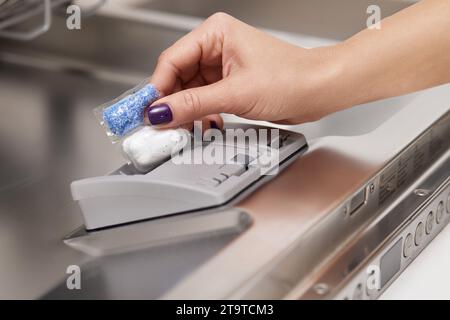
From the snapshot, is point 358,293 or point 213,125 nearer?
point 358,293

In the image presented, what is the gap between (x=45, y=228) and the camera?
79 centimetres

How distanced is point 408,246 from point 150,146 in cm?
25

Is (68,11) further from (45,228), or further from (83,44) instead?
(45,228)

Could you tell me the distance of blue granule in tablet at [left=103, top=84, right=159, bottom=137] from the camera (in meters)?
0.76

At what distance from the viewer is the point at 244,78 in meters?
0.78

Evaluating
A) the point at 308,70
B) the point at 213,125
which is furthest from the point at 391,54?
the point at 213,125

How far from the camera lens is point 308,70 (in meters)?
0.79

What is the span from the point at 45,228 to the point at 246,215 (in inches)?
8.1

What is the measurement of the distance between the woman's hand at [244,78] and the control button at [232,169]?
57 millimetres

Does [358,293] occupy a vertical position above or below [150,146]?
below

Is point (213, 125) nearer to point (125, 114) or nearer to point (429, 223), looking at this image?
point (125, 114)

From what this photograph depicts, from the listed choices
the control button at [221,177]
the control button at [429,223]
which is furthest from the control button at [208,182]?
the control button at [429,223]

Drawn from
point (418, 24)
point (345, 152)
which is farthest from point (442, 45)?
point (345, 152)
